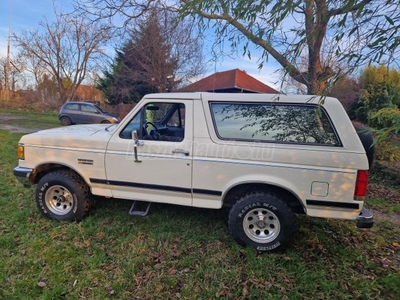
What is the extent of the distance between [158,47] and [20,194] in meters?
10.4

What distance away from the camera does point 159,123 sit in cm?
412

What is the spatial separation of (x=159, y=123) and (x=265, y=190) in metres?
1.89

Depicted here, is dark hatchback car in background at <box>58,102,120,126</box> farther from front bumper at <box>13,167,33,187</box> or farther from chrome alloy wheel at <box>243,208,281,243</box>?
chrome alloy wheel at <box>243,208,281,243</box>

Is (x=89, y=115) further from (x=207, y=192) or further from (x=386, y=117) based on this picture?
(x=386, y=117)

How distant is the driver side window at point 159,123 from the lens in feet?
11.8

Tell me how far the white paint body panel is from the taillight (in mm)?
56

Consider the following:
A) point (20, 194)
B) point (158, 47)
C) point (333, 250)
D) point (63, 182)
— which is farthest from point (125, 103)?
point (333, 250)

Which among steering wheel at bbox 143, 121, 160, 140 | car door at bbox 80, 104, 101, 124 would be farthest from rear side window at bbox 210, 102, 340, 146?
car door at bbox 80, 104, 101, 124

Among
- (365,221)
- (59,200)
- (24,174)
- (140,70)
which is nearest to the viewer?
(365,221)

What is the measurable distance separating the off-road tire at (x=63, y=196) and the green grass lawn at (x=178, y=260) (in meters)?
0.16

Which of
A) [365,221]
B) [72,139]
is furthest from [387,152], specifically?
[72,139]

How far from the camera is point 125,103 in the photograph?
19.2 metres

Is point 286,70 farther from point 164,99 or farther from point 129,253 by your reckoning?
point 129,253

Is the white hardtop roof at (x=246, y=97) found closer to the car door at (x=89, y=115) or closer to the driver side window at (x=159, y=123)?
the driver side window at (x=159, y=123)
